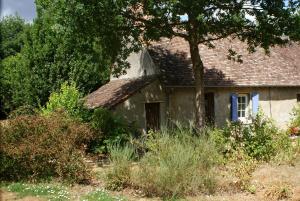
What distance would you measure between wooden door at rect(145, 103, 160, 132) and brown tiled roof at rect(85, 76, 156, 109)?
111 centimetres

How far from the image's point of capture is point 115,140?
15.7 metres

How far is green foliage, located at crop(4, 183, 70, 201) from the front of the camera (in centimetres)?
909

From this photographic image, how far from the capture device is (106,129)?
1683 cm

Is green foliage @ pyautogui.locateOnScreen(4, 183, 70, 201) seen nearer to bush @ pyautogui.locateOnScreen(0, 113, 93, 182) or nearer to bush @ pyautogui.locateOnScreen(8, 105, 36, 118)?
bush @ pyautogui.locateOnScreen(0, 113, 93, 182)

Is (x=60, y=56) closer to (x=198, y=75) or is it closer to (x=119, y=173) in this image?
(x=198, y=75)

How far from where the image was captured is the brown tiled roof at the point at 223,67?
2050 cm

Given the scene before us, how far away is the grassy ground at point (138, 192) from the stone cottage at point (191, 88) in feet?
28.4

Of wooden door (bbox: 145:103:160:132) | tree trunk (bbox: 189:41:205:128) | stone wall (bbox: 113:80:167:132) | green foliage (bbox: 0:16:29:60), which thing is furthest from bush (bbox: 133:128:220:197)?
green foliage (bbox: 0:16:29:60)

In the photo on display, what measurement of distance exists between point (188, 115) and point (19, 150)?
11.2 meters

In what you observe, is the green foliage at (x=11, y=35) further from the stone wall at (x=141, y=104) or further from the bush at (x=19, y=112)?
the bush at (x=19, y=112)

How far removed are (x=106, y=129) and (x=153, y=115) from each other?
3901mm

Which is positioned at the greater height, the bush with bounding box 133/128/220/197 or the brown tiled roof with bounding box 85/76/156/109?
the brown tiled roof with bounding box 85/76/156/109

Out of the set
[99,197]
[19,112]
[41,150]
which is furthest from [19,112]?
[99,197]

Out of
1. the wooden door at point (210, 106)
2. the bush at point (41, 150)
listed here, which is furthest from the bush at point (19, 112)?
the wooden door at point (210, 106)
